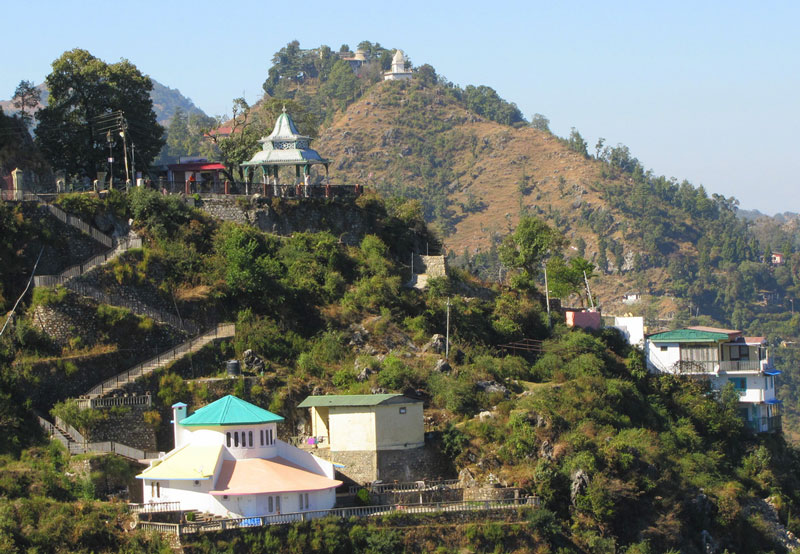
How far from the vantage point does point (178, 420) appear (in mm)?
46844

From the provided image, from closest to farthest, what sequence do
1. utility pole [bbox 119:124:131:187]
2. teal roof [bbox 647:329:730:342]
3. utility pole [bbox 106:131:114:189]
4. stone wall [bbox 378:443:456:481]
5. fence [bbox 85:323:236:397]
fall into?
stone wall [bbox 378:443:456:481] → fence [bbox 85:323:236:397] → utility pole [bbox 119:124:131:187] → utility pole [bbox 106:131:114:189] → teal roof [bbox 647:329:730:342]

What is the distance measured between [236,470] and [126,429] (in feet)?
19.1

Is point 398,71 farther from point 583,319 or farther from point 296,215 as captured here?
point 296,215

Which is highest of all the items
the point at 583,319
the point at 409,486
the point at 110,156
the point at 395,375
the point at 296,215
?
the point at 110,156

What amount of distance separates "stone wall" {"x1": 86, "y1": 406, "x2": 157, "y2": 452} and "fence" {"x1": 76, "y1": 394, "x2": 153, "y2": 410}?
176 mm

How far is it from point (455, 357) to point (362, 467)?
9.50 m

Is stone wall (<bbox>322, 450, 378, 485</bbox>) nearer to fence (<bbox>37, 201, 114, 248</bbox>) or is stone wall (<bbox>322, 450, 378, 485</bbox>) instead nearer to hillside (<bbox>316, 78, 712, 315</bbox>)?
fence (<bbox>37, 201, 114, 248</bbox>)

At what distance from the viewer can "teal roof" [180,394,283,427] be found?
1757 inches

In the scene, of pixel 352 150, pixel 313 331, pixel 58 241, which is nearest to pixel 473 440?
pixel 313 331

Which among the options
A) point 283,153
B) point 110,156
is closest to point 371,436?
point 283,153

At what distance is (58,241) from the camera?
180 ft

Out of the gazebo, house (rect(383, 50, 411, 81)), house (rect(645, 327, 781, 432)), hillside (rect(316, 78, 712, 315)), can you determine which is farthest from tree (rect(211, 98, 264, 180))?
house (rect(383, 50, 411, 81))

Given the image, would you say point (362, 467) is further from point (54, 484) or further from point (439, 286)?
point (439, 286)

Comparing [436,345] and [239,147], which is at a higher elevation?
[239,147]
